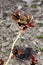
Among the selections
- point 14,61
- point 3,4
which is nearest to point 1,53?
point 14,61

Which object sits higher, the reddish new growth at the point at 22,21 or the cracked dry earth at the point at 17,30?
the reddish new growth at the point at 22,21

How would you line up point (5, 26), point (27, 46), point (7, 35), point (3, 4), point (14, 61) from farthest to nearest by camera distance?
point (3, 4)
point (5, 26)
point (7, 35)
point (27, 46)
point (14, 61)

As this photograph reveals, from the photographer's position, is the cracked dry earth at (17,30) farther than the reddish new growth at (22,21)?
Yes

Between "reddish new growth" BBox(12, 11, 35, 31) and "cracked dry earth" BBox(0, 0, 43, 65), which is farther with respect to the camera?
"cracked dry earth" BBox(0, 0, 43, 65)

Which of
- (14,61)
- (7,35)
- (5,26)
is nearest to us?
(14,61)

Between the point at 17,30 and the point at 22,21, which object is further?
the point at 17,30

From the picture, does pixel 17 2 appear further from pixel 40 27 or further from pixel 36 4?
pixel 40 27

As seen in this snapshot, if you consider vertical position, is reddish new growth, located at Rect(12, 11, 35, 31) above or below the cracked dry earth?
above

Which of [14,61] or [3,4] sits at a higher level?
[3,4]
